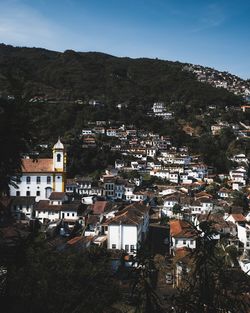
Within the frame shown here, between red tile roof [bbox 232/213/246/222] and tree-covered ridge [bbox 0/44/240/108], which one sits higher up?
tree-covered ridge [bbox 0/44/240/108]

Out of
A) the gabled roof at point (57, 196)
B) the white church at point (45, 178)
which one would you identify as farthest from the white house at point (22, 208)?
the white church at point (45, 178)

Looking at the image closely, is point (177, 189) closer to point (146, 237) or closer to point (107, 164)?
point (107, 164)

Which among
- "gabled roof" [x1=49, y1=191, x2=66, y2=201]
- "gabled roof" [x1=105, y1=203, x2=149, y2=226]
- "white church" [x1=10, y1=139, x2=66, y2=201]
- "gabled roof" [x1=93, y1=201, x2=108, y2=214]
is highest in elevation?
"white church" [x1=10, y1=139, x2=66, y2=201]

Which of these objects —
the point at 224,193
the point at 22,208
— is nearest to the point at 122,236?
the point at 22,208

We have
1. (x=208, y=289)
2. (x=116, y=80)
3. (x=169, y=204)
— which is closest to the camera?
(x=208, y=289)

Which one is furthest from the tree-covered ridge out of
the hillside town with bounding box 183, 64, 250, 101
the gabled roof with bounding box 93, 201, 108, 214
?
the gabled roof with bounding box 93, 201, 108, 214

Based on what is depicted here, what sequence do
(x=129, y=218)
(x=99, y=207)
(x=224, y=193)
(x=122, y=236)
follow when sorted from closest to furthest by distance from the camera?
(x=122, y=236)
(x=129, y=218)
(x=99, y=207)
(x=224, y=193)

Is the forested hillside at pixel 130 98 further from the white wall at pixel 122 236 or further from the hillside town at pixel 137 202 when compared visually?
the white wall at pixel 122 236

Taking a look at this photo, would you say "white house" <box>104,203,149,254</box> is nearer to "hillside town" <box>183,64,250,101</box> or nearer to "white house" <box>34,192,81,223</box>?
"white house" <box>34,192,81,223</box>

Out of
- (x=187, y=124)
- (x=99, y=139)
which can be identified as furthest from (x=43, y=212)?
(x=187, y=124)

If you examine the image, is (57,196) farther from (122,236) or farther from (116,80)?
(116,80)
